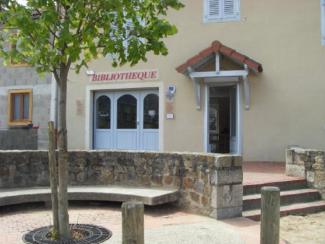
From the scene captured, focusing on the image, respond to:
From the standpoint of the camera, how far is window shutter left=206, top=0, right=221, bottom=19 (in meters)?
13.8

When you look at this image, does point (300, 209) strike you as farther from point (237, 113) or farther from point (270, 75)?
point (270, 75)

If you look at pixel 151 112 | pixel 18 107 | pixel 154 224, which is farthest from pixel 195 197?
pixel 18 107

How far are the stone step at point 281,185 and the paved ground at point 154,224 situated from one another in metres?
1.30

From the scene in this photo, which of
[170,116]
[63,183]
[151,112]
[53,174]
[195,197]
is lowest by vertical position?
[195,197]

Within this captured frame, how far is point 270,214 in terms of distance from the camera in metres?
4.69

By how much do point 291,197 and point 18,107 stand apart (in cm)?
1164

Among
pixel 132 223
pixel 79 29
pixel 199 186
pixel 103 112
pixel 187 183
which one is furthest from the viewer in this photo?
pixel 103 112

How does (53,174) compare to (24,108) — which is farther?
(24,108)

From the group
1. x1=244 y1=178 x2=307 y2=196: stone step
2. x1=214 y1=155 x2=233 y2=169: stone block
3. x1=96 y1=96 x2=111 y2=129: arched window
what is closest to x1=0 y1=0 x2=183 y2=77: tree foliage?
x1=214 y1=155 x2=233 y2=169: stone block

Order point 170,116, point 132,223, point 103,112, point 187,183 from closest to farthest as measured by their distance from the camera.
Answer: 1. point 132,223
2. point 187,183
3. point 170,116
4. point 103,112

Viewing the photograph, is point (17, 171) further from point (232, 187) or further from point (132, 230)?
point (132, 230)

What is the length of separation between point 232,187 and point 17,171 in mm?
3971

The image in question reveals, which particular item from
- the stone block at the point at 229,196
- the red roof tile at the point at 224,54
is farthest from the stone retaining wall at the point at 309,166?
the red roof tile at the point at 224,54

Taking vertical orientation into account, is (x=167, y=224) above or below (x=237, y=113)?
below
